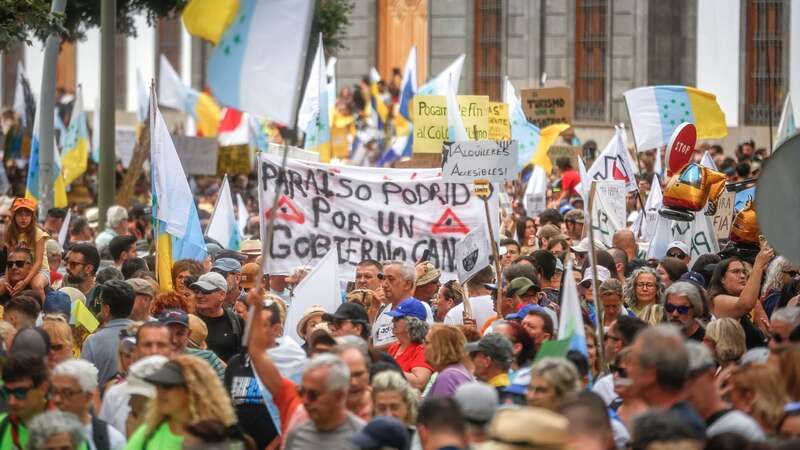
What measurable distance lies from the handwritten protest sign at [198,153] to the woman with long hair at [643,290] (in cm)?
1273

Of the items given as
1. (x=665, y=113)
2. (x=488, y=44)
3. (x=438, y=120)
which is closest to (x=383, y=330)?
(x=438, y=120)

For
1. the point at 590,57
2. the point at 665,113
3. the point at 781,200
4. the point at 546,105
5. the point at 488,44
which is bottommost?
the point at 781,200

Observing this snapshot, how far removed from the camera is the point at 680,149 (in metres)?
15.3

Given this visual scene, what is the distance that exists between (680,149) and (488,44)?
20511 mm

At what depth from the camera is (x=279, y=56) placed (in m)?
8.93

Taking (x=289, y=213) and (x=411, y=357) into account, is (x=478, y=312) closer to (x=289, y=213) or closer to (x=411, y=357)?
(x=411, y=357)

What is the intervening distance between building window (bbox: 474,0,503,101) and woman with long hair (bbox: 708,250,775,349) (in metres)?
23.5

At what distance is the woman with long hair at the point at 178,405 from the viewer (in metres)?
7.35

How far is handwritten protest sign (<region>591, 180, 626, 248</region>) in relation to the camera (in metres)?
16.1

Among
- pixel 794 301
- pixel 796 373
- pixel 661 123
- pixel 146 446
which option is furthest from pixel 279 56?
pixel 661 123

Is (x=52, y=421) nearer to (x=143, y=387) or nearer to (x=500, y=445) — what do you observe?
(x=143, y=387)

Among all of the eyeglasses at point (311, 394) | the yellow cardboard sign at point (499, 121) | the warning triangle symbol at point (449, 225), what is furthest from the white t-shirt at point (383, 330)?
the yellow cardboard sign at point (499, 121)

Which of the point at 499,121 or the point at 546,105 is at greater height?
the point at 546,105

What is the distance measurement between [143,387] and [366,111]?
24431 mm
